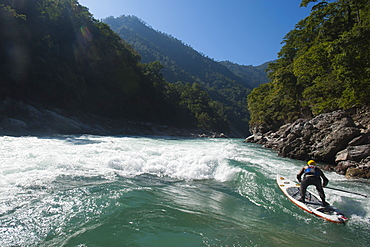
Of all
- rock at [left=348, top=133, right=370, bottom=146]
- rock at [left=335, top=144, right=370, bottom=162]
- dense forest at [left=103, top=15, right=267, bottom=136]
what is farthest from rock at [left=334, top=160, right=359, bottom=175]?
dense forest at [left=103, top=15, right=267, bottom=136]

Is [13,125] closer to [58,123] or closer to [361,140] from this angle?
[58,123]

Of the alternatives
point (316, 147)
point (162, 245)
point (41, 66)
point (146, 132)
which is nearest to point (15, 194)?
point (162, 245)

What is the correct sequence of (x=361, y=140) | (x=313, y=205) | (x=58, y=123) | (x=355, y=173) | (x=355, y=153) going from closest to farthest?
1. (x=313, y=205)
2. (x=355, y=173)
3. (x=355, y=153)
4. (x=361, y=140)
5. (x=58, y=123)

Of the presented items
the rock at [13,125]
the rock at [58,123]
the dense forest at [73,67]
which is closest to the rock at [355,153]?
the rock at [13,125]

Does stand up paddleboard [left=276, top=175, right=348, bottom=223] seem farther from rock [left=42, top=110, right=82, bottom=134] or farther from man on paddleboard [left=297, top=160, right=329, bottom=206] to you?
rock [left=42, top=110, right=82, bottom=134]

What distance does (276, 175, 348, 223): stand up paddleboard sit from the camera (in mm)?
4324

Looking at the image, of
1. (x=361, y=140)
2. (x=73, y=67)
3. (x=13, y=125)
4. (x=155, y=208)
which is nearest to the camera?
(x=155, y=208)

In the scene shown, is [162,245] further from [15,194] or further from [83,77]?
[83,77]

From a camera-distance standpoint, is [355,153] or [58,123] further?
[58,123]

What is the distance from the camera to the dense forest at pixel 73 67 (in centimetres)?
2422

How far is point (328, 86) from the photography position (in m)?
14.0

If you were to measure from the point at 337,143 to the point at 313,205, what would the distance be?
6890 mm

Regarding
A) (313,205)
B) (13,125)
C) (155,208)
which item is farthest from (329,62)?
(13,125)

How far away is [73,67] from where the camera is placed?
33.4 metres
